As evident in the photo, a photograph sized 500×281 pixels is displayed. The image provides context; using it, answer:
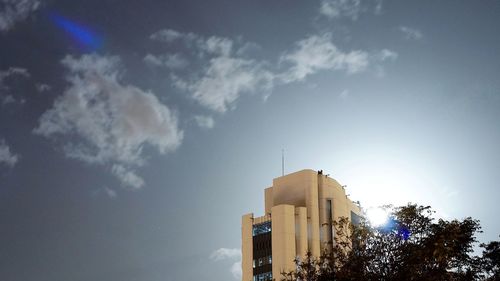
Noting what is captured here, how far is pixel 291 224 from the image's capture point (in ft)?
408

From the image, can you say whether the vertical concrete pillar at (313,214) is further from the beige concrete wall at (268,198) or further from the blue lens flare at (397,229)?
the blue lens flare at (397,229)

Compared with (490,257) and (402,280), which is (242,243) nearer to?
(490,257)

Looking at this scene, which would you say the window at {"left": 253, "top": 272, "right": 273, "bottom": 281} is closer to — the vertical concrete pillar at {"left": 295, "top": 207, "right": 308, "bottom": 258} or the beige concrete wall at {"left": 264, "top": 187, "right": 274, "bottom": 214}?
the vertical concrete pillar at {"left": 295, "top": 207, "right": 308, "bottom": 258}

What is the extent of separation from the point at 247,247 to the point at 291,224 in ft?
36.6

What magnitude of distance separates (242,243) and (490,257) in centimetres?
6916

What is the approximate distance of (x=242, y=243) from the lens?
132125 millimetres

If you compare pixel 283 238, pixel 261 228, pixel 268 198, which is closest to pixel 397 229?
pixel 283 238

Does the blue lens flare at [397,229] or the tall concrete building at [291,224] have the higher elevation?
the tall concrete building at [291,224]

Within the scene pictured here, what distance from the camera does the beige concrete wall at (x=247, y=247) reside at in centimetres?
12706

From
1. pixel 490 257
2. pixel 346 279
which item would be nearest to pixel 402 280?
pixel 346 279

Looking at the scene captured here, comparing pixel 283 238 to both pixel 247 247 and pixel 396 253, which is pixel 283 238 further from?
pixel 396 253

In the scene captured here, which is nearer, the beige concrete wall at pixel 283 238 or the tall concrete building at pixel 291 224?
the beige concrete wall at pixel 283 238

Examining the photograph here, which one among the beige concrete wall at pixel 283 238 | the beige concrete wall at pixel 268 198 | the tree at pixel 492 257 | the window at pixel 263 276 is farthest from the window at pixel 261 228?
the tree at pixel 492 257

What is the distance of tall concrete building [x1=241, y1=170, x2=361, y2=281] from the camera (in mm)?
123062
